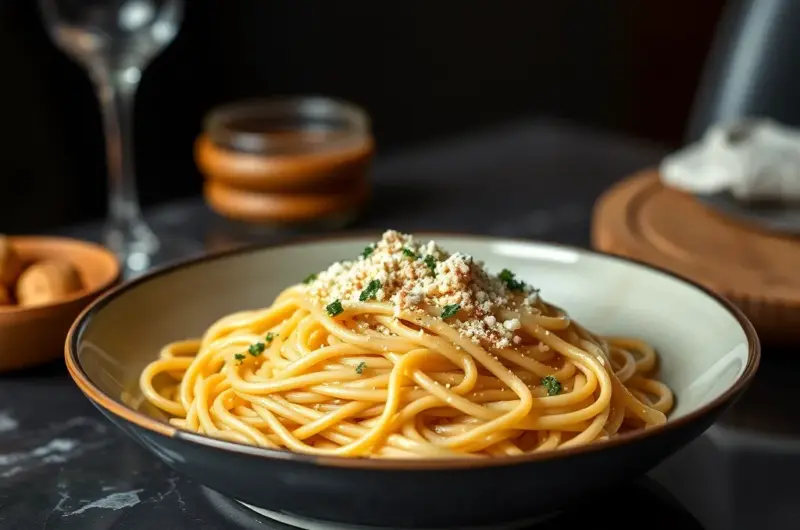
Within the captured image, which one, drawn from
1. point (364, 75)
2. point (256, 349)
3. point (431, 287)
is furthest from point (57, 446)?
point (364, 75)

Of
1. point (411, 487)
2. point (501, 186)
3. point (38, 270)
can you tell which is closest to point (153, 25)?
point (38, 270)

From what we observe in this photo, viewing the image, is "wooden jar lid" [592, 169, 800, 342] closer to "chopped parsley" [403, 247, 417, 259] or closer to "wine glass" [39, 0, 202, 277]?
"chopped parsley" [403, 247, 417, 259]

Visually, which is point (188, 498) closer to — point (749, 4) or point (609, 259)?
point (609, 259)

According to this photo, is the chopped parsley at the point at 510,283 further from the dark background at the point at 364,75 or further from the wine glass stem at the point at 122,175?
the dark background at the point at 364,75

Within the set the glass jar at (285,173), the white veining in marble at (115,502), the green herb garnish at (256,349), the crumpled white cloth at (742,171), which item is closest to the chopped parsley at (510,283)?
the green herb garnish at (256,349)

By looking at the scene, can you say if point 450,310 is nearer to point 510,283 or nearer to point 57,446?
point 510,283

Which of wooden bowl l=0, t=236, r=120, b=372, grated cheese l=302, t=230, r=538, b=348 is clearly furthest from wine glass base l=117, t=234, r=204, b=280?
grated cheese l=302, t=230, r=538, b=348
